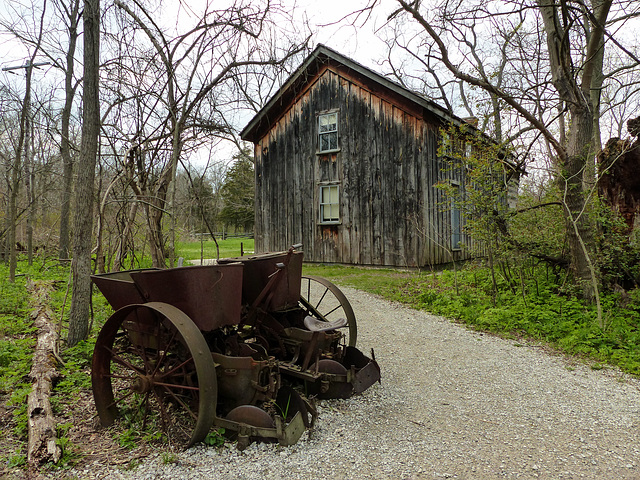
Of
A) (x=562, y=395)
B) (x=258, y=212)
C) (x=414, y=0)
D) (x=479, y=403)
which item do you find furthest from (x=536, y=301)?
(x=258, y=212)

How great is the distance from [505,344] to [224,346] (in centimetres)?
416

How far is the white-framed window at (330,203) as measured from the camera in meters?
13.5

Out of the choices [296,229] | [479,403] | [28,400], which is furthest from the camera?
[296,229]

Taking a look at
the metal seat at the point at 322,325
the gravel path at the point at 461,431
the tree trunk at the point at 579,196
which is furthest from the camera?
the tree trunk at the point at 579,196

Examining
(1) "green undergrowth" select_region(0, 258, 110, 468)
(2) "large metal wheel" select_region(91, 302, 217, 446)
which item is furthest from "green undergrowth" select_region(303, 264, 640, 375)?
(1) "green undergrowth" select_region(0, 258, 110, 468)

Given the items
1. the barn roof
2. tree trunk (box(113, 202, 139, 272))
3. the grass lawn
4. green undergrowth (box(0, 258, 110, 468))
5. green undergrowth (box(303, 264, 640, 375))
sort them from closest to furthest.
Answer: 1. green undergrowth (box(0, 258, 110, 468))
2. green undergrowth (box(303, 264, 640, 375))
3. tree trunk (box(113, 202, 139, 272))
4. the barn roof
5. the grass lawn

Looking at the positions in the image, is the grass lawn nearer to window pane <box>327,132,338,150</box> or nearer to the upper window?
the upper window

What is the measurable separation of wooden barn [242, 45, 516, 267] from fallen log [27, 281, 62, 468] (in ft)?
27.9

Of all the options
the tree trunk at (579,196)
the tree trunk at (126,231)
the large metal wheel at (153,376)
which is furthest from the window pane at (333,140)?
the large metal wheel at (153,376)

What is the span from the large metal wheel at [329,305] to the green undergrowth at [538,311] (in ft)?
4.21

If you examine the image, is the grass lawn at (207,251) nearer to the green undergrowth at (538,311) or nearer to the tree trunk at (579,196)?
the green undergrowth at (538,311)

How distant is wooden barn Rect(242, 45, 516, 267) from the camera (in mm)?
12016

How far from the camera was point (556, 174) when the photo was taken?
6.89 meters

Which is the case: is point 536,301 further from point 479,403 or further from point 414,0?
point 414,0
